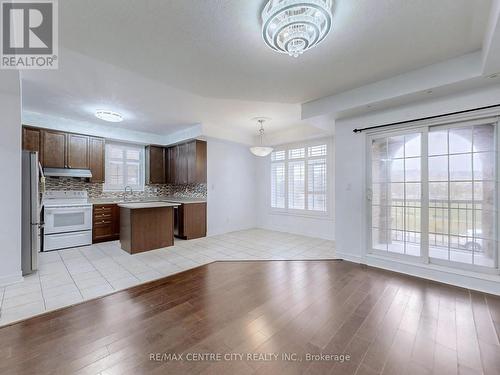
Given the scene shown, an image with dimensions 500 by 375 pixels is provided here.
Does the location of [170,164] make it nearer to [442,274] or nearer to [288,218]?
[288,218]

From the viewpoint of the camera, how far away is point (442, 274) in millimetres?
2867

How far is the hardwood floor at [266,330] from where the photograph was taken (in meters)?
1.52

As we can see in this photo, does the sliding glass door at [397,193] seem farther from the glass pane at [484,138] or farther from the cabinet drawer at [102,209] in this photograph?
the cabinet drawer at [102,209]

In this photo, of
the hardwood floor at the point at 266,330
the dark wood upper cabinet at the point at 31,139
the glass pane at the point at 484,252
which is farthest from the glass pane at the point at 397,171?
the dark wood upper cabinet at the point at 31,139

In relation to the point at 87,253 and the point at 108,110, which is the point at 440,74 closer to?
the point at 108,110

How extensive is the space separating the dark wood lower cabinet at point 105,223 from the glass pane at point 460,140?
6.33 metres

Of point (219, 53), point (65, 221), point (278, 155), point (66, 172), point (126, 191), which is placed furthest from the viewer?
point (278, 155)

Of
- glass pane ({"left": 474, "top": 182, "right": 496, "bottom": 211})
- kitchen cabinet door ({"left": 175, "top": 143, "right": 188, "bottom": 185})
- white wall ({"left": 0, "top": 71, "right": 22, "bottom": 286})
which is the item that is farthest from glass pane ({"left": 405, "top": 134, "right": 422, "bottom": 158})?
white wall ({"left": 0, "top": 71, "right": 22, "bottom": 286})

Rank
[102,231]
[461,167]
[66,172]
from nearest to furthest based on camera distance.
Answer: [461,167] < [66,172] < [102,231]

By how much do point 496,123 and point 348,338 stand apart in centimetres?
308

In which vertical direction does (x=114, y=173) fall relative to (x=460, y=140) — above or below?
below

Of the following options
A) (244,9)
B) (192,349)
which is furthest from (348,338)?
(244,9)

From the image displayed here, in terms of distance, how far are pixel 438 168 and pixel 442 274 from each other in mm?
1432

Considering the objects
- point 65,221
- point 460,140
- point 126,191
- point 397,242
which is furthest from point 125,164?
point 460,140
